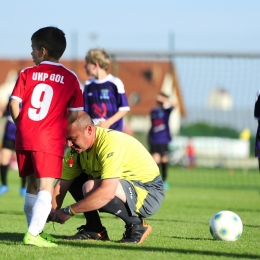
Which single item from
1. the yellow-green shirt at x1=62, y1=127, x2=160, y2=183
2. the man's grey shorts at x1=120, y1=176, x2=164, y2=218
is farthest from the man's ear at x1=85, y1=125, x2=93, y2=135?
the man's grey shorts at x1=120, y1=176, x2=164, y2=218

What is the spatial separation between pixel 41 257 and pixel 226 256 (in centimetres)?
142

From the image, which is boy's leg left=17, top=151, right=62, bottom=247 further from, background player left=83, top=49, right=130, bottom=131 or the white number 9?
background player left=83, top=49, right=130, bottom=131

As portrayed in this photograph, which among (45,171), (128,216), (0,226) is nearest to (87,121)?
(45,171)

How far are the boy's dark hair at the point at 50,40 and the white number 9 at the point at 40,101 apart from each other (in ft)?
1.12

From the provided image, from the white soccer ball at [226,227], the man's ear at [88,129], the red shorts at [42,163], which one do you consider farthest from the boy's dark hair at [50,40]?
the white soccer ball at [226,227]

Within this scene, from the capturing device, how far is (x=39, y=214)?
525cm

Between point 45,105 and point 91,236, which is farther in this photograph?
point 91,236

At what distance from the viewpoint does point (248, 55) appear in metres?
16.1

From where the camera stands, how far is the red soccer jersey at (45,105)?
543 cm

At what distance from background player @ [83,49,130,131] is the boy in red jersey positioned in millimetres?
3403

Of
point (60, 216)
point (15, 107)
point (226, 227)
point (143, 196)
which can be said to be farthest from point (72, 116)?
point (226, 227)

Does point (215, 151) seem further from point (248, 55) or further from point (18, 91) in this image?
point (18, 91)

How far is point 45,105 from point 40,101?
54mm

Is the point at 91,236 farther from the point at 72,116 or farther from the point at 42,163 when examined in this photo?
the point at 72,116
